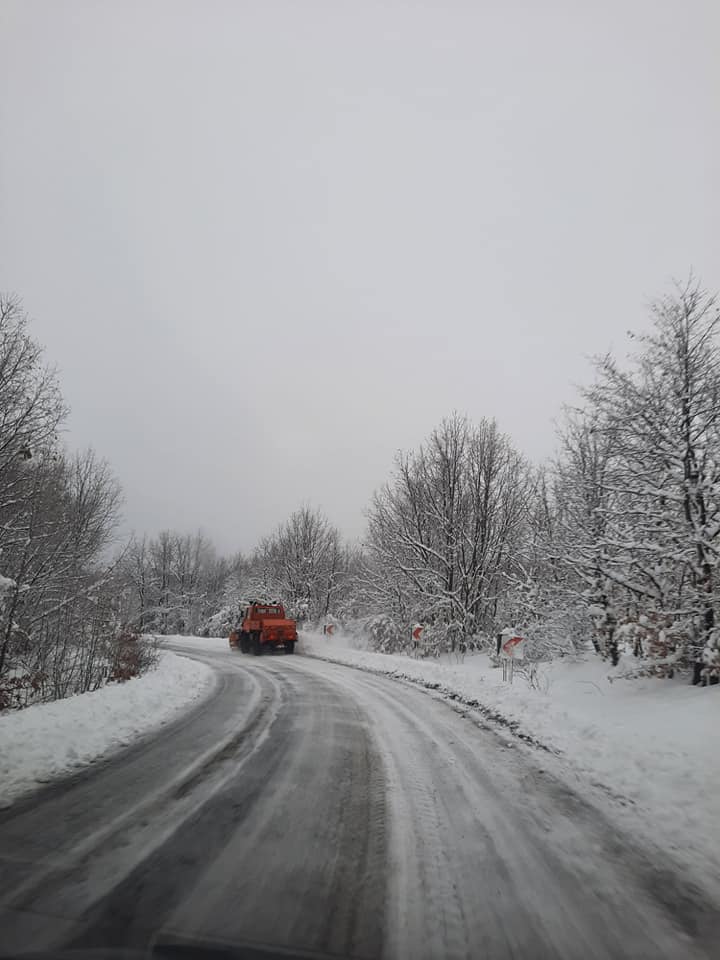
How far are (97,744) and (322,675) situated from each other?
8.55 meters

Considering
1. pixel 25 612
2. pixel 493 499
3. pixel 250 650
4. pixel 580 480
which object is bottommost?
pixel 250 650

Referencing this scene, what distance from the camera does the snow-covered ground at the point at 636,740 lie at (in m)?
3.89

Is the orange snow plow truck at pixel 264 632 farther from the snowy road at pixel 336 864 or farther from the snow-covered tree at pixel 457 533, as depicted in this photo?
the snowy road at pixel 336 864

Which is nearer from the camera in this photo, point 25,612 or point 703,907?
point 703,907

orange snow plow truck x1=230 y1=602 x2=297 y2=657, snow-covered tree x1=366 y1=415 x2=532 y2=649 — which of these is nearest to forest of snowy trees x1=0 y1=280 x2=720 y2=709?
snow-covered tree x1=366 y1=415 x2=532 y2=649

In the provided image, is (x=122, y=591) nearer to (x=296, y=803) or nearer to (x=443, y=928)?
(x=296, y=803)

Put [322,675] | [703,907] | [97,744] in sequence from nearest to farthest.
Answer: [703,907]
[97,744]
[322,675]

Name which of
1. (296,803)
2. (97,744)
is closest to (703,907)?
(296,803)

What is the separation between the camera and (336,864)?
314cm

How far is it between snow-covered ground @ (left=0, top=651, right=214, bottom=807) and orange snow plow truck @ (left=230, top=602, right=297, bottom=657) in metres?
11.5

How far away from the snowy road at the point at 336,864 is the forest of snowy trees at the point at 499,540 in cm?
455

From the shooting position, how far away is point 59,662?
38.7ft

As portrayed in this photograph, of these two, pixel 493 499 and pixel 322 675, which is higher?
pixel 493 499

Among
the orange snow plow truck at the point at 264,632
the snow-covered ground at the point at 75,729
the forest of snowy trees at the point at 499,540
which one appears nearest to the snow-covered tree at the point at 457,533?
the forest of snowy trees at the point at 499,540
